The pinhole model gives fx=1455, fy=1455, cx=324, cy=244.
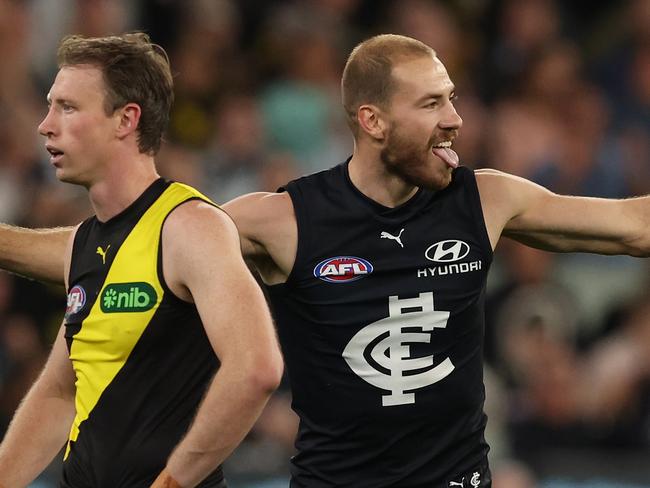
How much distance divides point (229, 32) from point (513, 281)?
3.02 metres

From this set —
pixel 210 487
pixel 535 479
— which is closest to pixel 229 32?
pixel 535 479

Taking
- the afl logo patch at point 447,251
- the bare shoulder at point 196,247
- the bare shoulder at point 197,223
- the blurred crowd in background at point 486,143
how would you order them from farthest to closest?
the blurred crowd in background at point 486,143, the afl logo patch at point 447,251, the bare shoulder at point 197,223, the bare shoulder at point 196,247

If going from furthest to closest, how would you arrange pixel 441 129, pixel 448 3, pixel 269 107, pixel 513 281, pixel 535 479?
pixel 448 3
pixel 269 107
pixel 513 281
pixel 535 479
pixel 441 129

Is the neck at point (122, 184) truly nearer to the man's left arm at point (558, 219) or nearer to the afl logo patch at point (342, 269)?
the afl logo patch at point (342, 269)

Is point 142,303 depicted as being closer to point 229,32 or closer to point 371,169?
point 371,169

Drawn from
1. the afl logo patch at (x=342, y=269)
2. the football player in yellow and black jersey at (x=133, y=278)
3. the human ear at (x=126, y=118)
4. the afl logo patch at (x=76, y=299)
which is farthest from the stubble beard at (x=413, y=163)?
the afl logo patch at (x=76, y=299)

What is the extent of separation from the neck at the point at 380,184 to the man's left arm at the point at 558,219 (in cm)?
28

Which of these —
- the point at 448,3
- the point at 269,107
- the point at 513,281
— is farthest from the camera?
the point at 448,3

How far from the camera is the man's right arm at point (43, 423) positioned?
16.0ft

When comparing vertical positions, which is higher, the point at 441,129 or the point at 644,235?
the point at 441,129

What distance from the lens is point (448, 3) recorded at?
11445 millimetres

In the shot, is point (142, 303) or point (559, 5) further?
point (559, 5)

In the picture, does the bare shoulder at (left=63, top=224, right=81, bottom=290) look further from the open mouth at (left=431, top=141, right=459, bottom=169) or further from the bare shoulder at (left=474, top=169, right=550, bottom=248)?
the bare shoulder at (left=474, top=169, right=550, bottom=248)

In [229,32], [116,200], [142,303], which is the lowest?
[142,303]
